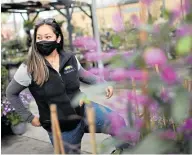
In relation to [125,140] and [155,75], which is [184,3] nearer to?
[155,75]

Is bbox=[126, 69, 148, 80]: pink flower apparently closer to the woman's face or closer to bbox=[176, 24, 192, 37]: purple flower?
bbox=[176, 24, 192, 37]: purple flower

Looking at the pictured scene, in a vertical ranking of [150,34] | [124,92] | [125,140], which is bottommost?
[125,140]

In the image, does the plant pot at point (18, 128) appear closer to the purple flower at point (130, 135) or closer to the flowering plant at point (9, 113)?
the flowering plant at point (9, 113)

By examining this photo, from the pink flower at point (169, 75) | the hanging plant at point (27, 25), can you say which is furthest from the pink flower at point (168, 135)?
the hanging plant at point (27, 25)

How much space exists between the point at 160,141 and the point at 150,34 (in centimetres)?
26

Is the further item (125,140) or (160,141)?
(125,140)

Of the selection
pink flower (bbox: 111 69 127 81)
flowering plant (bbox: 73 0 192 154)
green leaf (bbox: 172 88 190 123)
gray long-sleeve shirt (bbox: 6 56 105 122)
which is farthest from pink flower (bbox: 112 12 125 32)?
gray long-sleeve shirt (bbox: 6 56 105 122)

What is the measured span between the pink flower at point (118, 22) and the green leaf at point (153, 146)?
277 millimetres

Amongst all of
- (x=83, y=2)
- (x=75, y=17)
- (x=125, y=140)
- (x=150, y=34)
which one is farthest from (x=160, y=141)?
(x=75, y=17)

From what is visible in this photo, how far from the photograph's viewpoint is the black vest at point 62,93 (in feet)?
6.56

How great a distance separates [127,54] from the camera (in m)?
0.84

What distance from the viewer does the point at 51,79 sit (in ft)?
6.53

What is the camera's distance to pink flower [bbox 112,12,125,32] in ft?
2.90

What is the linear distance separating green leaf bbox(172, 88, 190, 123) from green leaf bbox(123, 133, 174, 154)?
95mm
